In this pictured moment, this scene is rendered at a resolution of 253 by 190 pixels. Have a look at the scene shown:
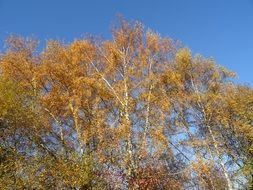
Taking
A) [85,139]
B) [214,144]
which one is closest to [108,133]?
[85,139]

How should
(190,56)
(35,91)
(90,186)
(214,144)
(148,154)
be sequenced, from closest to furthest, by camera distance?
(90,186) → (148,154) → (35,91) → (214,144) → (190,56)

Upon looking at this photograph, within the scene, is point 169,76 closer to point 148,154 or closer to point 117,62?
point 117,62

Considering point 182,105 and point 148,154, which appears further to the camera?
point 182,105

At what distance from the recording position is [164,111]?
26.3 metres

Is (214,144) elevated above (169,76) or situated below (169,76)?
below

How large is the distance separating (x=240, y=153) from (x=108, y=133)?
42.8ft

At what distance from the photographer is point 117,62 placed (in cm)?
2842

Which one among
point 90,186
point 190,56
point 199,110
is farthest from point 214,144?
point 90,186

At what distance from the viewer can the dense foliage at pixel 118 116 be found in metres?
21.7

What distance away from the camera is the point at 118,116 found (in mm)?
26094

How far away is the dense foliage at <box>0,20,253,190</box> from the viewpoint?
21.7 meters

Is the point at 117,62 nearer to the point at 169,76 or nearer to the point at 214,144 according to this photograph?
the point at 169,76

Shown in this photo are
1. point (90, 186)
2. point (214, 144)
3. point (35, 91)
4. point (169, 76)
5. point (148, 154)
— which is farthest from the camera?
point (169, 76)

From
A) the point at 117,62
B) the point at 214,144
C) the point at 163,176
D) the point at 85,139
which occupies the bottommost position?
the point at 163,176
